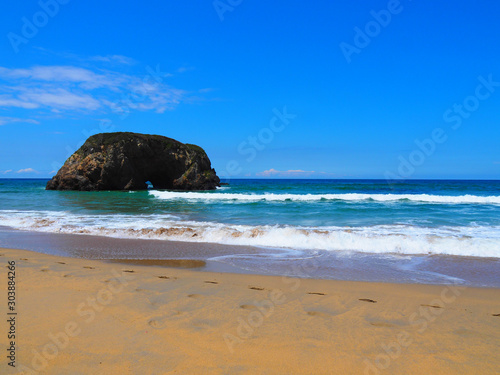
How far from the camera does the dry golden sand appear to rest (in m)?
2.57

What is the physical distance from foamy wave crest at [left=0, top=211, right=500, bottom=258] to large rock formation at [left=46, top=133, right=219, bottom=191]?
2638 centimetres

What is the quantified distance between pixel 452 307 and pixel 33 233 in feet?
37.8

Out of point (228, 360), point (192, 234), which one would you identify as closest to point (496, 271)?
point (228, 360)

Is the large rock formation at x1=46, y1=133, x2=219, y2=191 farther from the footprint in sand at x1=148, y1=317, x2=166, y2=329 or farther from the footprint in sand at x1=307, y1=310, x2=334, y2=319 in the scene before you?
the footprint in sand at x1=307, y1=310, x2=334, y2=319

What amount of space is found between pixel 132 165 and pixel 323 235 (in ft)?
118

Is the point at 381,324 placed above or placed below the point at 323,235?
below

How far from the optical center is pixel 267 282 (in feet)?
16.5

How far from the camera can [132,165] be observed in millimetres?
40062

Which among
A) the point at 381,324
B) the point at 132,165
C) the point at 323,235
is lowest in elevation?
the point at 381,324

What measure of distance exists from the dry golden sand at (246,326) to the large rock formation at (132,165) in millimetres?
35350

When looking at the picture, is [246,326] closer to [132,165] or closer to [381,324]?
[381,324]

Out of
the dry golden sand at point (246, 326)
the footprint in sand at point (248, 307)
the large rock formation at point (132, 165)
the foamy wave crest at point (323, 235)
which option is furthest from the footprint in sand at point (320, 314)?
the large rock formation at point (132, 165)

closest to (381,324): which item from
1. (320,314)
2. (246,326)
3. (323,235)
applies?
(320,314)

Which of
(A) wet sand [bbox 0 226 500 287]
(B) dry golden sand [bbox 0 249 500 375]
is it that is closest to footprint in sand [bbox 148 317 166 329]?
(B) dry golden sand [bbox 0 249 500 375]
